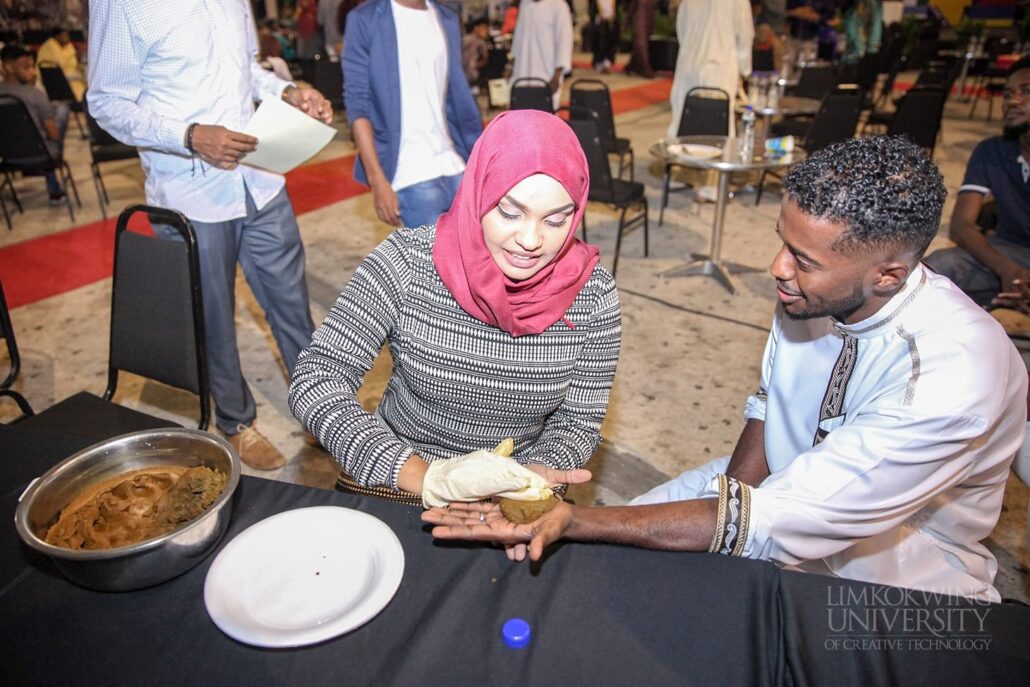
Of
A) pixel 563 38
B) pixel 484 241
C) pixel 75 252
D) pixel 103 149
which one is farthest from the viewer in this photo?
pixel 563 38

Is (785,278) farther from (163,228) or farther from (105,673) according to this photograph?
(163,228)

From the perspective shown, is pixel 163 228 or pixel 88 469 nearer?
pixel 88 469

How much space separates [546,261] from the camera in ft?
4.97

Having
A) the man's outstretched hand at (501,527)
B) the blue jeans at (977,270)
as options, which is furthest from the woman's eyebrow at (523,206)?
the blue jeans at (977,270)

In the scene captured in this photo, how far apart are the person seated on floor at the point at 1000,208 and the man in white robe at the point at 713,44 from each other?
2.47m

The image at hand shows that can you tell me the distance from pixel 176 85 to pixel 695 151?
3.23 metres

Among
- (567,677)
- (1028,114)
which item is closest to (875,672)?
(567,677)

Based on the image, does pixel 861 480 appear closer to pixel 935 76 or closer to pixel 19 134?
pixel 19 134

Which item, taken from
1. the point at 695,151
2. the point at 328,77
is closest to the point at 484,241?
the point at 695,151

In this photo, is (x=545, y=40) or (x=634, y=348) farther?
(x=545, y=40)

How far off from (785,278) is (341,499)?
1.02m

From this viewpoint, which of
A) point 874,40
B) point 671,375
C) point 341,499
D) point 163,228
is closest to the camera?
point 341,499

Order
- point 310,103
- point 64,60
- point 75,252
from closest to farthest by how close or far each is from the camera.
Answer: point 310,103
point 75,252
point 64,60

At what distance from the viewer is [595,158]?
4.22 m
